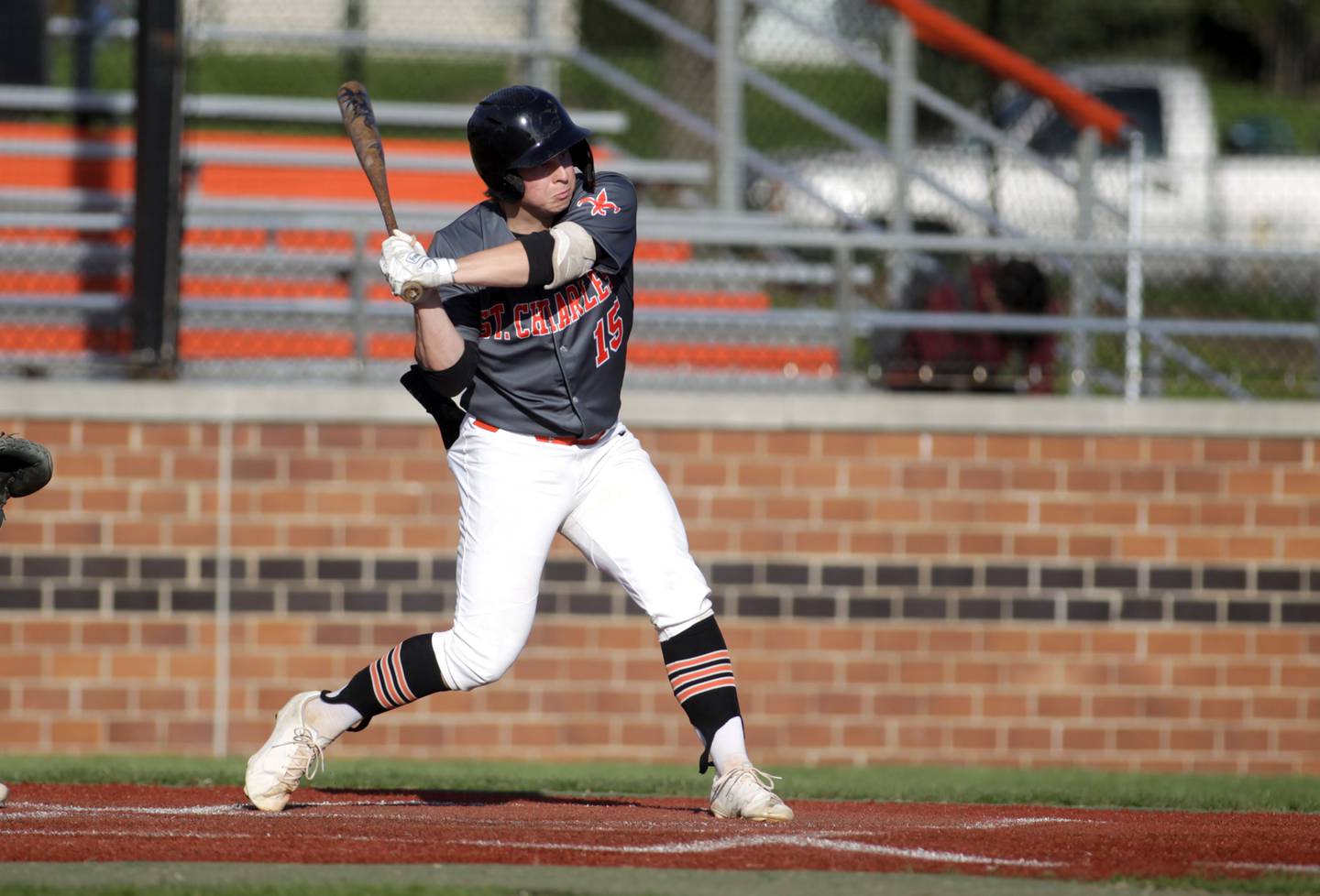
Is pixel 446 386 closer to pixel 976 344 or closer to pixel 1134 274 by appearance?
pixel 976 344

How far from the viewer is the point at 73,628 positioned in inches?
340

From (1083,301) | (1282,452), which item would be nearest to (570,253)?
(1083,301)

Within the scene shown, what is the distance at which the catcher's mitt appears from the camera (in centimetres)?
519

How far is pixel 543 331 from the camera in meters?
5.25

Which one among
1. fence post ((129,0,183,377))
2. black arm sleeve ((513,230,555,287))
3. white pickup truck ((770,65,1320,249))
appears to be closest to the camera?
black arm sleeve ((513,230,555,287))

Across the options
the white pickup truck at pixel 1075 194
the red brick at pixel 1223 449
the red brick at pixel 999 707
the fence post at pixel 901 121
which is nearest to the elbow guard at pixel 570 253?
the red brick at pixel 999 707

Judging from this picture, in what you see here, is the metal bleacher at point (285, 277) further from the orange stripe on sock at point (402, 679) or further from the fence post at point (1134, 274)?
the orange stripe on sock at point (402, 679)

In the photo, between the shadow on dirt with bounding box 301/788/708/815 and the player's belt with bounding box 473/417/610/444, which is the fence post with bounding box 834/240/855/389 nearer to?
the shadow on dirt with bounding box 301/788/708/815

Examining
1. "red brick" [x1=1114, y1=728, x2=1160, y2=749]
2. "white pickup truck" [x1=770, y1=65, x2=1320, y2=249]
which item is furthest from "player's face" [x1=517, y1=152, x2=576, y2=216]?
"white pickup truck" [x1=770, y1=65, x2=1320, y2=249]

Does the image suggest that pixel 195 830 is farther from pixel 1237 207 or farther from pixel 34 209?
pixel 1237 207

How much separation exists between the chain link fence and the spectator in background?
0.6 inches

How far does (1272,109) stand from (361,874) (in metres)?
21.3

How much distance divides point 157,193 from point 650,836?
17.0ft

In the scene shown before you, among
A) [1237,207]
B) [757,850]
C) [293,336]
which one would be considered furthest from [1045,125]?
[757,850]
